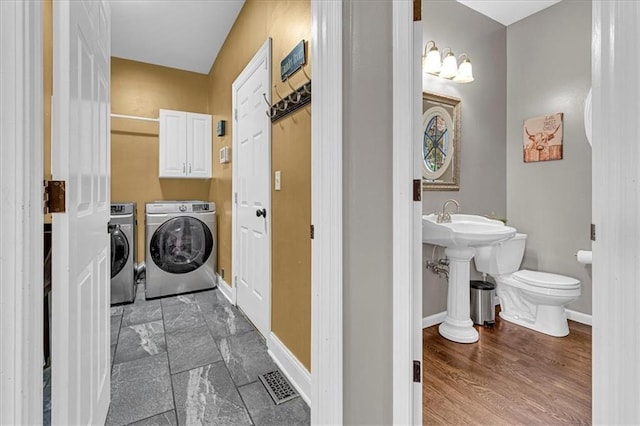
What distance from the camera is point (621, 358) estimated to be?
2.42ft

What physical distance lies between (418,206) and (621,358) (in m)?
0.71

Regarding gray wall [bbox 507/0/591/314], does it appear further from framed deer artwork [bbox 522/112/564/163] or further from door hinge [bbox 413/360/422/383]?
door hinge [bbox 413/360/422/383]

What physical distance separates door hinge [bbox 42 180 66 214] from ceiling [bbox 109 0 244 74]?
8.25 feet

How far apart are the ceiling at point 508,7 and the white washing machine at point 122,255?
3796mm

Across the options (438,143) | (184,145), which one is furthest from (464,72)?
(184,145)

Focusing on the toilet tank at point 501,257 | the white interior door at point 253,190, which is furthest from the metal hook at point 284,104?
the toilet tank at point 501,257

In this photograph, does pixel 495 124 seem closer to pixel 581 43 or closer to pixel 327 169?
pixel 581 43

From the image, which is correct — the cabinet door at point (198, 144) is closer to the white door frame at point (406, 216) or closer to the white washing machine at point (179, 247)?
the white washing machine at point (179, 247)

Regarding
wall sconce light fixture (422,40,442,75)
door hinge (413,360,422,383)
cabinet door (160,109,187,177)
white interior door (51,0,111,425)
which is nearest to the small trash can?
door hinge (413,360,422,383)

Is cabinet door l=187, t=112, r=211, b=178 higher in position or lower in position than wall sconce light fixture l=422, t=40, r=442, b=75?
lower

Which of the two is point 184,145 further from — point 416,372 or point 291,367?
point 416,372

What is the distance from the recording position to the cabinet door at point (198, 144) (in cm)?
384

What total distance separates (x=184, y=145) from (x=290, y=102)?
2536 mm

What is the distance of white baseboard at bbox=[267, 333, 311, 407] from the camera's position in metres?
1.63
